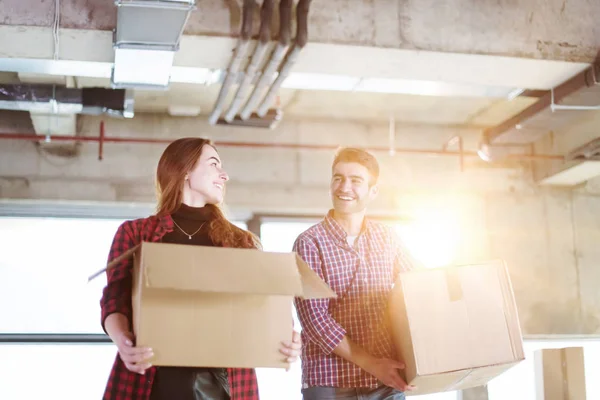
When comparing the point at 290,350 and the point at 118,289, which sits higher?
the point at 118,289

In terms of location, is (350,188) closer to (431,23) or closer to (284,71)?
(284,71)

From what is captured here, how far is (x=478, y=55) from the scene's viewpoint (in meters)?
3.10

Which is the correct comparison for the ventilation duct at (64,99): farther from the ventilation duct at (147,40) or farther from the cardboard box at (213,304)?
the cardboard box at (213,304)

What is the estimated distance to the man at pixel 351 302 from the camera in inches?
80.3

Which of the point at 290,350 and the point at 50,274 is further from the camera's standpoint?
the point at 50,274

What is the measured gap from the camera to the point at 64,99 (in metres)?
3.77

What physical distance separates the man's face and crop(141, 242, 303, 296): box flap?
0.79 meters

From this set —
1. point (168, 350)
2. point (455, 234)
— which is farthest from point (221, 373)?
point (455, 234)

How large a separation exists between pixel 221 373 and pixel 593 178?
4.15 m

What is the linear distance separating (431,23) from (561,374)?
1920 mm

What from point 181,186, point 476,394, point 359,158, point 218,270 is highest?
point 359,158

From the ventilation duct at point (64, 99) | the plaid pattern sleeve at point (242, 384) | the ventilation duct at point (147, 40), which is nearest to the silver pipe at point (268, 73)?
the ventilation duct at point (147, 40)

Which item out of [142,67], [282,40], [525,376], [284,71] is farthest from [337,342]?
[525,376]

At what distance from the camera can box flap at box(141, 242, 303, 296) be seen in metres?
1.36
